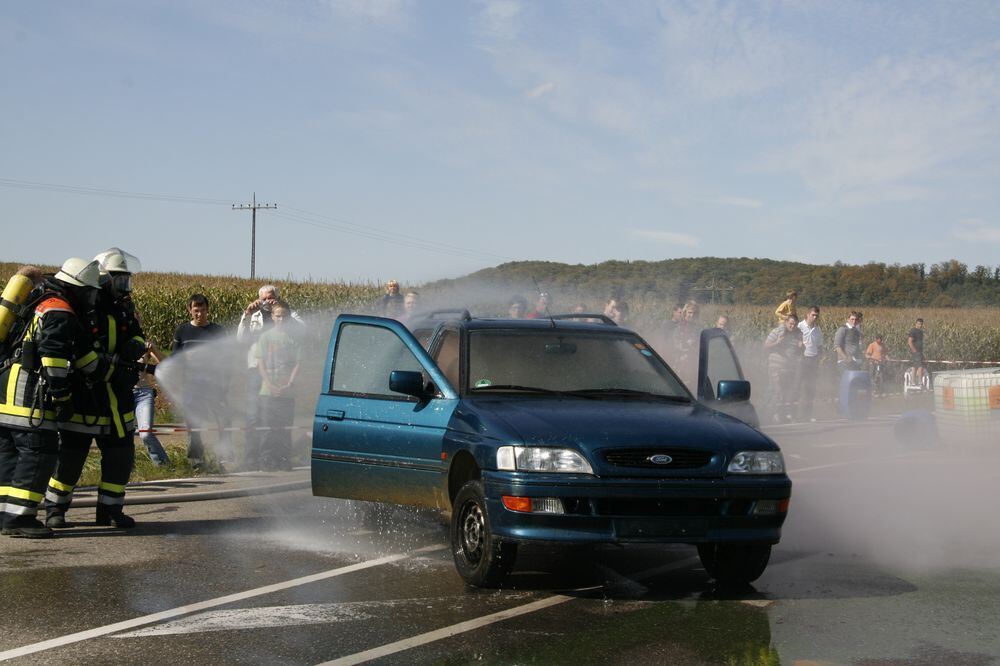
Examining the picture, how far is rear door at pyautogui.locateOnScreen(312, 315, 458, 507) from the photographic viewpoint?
24.5ft

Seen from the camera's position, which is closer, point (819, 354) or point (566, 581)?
point (566, 581)

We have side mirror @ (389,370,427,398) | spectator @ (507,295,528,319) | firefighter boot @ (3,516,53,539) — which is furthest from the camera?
spectator @ (507,295,528,319)

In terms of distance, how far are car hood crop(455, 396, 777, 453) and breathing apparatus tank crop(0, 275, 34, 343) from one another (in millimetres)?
3659

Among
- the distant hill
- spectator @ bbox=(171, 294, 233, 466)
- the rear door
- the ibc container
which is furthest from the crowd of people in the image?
the distant hill

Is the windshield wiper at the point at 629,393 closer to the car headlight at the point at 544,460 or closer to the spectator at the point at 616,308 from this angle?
the car headlight at the point at 544,460

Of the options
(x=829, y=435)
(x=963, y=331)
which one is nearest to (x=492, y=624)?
(x=829, y=435)

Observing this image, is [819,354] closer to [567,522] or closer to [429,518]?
[429,518]

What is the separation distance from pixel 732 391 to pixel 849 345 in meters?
14.9

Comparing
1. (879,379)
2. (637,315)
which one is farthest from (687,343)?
(637,315)

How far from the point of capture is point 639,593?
6727 millimetres

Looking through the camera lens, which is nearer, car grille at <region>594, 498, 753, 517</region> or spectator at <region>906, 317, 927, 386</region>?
car grille at <region>594, 498, 753, 517</region>

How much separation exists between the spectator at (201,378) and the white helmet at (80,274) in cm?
411

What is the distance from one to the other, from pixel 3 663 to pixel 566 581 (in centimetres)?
318

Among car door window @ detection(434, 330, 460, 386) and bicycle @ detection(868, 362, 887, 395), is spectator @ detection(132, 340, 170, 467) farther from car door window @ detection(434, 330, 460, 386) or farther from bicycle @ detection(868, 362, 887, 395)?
bicycle @ detection(868, 362, 887, 395)
